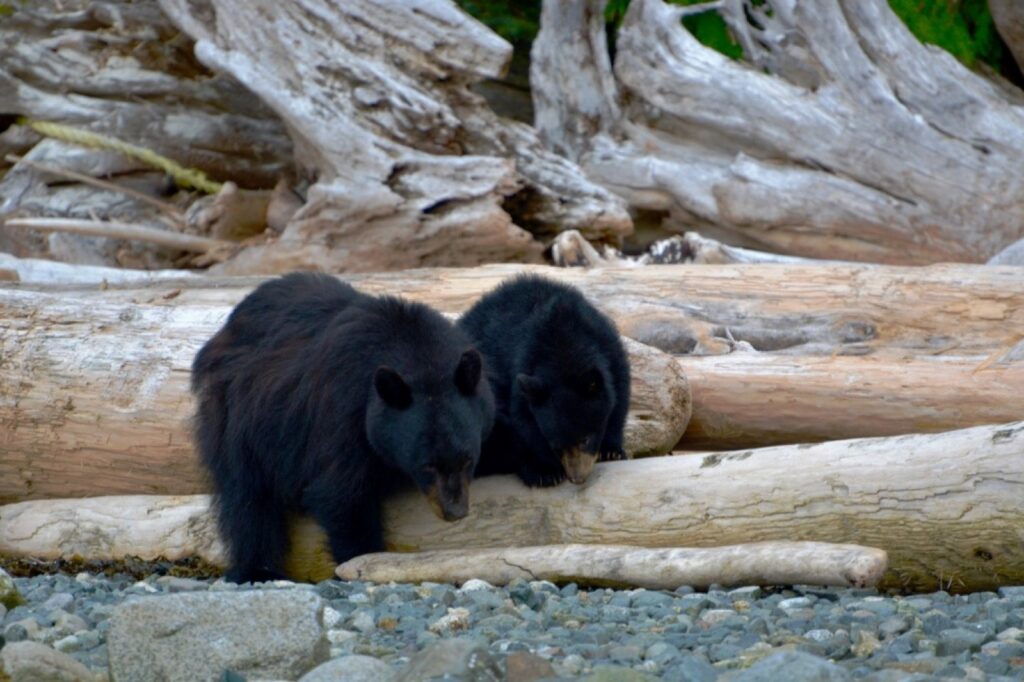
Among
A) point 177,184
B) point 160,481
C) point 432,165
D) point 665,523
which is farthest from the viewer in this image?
point 177,184

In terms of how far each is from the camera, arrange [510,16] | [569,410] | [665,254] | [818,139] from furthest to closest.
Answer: [510,16], [818,139], [665,254], [569,410]

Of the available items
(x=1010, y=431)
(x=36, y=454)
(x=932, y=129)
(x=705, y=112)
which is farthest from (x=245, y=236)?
(x=1010, y=431)

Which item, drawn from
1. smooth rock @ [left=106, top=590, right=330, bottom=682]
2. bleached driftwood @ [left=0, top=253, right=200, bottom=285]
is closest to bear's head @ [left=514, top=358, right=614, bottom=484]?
smooth rock @ [left=106, top=590, right=330, bottom=682]

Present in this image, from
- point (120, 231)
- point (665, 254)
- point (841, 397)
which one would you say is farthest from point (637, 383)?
point (120, 231)

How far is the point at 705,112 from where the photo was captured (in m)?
11.8

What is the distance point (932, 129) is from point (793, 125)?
1.19 meters

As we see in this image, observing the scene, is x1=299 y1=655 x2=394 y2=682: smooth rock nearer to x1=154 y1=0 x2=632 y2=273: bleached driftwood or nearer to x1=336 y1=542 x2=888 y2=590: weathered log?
x1=336 y1=542 x2=888 y2=590: weathered log

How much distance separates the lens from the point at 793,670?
3.56 m

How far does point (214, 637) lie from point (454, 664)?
77cm

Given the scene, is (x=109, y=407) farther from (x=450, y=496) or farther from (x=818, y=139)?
(x=818, y=139)

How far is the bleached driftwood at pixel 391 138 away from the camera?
400 inches

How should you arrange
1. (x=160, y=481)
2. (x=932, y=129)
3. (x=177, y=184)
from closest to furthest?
(x=160, y=481) → (x=932, y=129) → (x=177, y=184)

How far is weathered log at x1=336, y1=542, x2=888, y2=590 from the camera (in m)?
4.66

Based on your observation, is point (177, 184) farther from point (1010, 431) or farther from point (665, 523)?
point (1010, 431)
